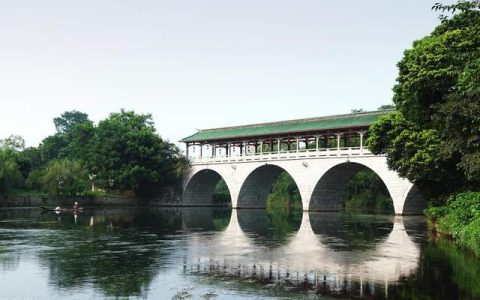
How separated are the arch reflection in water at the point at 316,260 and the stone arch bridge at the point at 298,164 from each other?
18.7 metres

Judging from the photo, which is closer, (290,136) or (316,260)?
(316,260)

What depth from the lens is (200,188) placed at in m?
65.3

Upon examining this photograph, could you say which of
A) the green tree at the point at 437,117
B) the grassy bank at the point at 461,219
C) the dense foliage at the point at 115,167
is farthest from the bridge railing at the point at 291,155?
the grassy bank at the point at 461,219

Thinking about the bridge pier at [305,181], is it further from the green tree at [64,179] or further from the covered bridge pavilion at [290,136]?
the green tree at [64,179]

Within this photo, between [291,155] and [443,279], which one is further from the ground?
[291,155]

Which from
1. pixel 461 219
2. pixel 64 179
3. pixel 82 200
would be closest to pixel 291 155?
pixel 64 179

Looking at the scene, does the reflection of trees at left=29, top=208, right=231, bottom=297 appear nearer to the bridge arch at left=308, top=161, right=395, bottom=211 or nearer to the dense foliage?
the bridge arch at left=308, top=161, right=395, bottom=211

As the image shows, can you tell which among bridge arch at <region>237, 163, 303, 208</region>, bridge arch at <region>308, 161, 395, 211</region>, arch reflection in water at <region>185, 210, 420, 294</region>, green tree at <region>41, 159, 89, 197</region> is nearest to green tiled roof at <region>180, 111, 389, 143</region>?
bridge arch at <region>308, 161, 395, 211</region>

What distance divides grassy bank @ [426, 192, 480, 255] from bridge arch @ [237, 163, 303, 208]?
94.4 feet

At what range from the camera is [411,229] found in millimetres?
30172

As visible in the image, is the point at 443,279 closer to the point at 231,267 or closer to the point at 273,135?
the point at 231,267

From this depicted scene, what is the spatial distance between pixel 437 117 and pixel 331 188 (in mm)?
28834

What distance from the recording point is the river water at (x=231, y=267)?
1197 centimetres

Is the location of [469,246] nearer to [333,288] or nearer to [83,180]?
[333,288]
